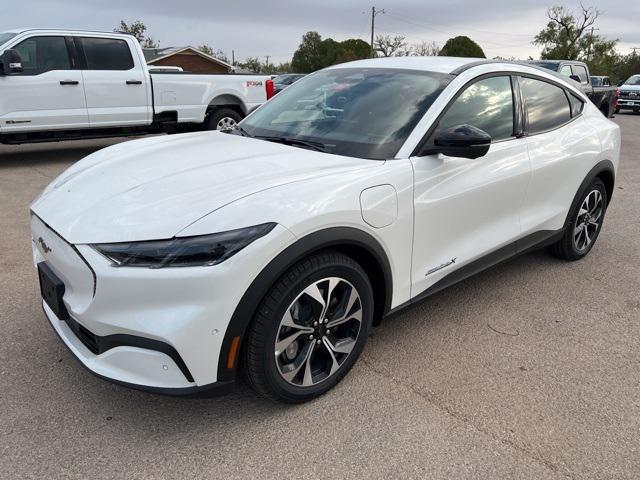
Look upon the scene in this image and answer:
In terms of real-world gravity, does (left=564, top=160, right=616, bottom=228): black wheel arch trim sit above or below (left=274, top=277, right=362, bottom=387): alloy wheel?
above

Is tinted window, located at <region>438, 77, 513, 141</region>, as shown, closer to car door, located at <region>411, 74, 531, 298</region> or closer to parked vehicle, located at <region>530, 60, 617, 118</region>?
car door, located at <region>411, 74, 531, 298</region>

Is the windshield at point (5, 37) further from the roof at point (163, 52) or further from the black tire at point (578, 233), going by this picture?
the roof at point (163, 52)

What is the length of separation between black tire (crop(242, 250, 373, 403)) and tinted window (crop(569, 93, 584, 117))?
2709mm

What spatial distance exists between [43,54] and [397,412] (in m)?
7.96

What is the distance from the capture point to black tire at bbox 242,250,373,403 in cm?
229

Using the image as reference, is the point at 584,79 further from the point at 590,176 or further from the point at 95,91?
the point at 95,91

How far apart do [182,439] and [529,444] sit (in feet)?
5.16

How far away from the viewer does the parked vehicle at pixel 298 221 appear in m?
2.12

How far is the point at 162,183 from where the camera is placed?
254cm

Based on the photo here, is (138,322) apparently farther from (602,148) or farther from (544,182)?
(602,148)

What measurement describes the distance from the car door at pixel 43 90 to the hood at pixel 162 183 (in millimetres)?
5617

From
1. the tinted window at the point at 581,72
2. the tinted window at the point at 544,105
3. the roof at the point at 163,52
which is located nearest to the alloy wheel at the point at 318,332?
the tinted window at the point at 544,105

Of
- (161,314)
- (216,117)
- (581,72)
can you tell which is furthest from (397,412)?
(581,72)

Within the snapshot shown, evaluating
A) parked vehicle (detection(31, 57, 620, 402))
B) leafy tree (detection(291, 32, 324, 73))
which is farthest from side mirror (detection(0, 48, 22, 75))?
leafy tree (detection(291, 32, 324, 73))
